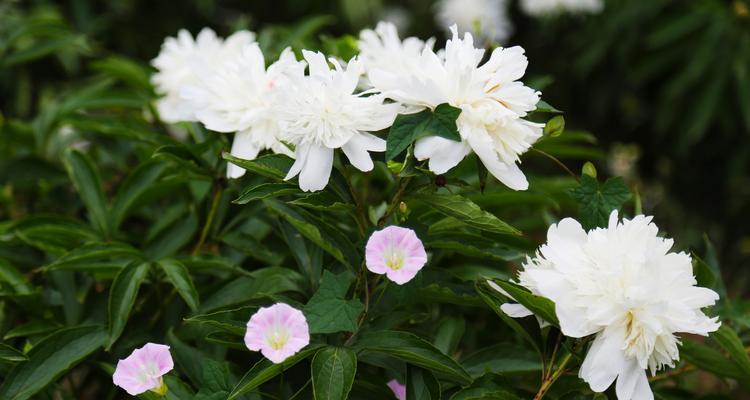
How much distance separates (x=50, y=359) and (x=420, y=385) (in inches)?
19.6

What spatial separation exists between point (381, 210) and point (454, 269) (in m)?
0.16

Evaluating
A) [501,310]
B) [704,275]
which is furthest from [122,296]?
[704,275]

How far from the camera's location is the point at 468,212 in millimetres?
1003

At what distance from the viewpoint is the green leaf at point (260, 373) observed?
938mm

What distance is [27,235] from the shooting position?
1.29m

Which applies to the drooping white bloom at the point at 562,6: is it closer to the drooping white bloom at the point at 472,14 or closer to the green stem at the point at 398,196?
the drooping white bloom at the point at 472,14

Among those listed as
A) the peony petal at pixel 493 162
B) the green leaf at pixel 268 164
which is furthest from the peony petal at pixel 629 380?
the green leaf at pixel 268 164

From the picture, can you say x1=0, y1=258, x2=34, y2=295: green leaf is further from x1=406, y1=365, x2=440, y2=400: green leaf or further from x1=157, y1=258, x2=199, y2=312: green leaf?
x1=406, y1=365, x2=440, y2=400: green leaf

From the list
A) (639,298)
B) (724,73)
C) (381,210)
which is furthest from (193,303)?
(724,73)

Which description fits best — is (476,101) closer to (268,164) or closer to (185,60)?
(268,164)

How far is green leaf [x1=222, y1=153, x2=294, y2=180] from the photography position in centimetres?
100

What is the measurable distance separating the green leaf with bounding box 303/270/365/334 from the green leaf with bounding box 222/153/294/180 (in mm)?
144

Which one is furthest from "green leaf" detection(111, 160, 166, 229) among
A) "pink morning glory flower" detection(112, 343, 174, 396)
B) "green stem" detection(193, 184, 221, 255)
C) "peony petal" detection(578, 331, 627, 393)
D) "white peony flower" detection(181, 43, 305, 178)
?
"peony petal" detection(578, 331, 627, 393)

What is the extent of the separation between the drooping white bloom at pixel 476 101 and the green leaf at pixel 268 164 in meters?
0.16
